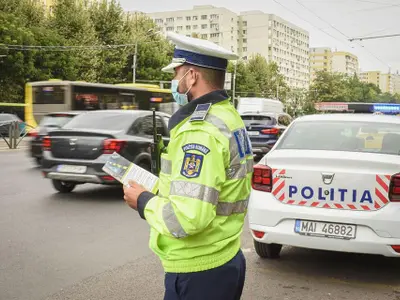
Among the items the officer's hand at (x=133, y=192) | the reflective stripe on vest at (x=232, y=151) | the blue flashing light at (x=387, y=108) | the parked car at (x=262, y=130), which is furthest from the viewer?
the blue flashing light at (x=387, y=108)

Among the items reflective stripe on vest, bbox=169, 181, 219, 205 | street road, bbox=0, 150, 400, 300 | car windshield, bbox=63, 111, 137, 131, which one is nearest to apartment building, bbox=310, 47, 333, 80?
car windshield, bbox=63, 111, 137, 131

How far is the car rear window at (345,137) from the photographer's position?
18.0 ft

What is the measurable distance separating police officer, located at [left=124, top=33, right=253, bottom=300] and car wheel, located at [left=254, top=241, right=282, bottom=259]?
3446 millimetres

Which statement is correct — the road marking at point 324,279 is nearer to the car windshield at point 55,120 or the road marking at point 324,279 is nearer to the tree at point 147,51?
the car windshield at point 55,120

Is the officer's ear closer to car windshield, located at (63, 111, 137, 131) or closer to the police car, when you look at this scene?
the police car

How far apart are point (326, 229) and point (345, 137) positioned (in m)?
1.16

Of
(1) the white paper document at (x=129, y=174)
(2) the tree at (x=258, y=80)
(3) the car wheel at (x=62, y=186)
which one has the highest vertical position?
(2) the tree at (x=258, y=80)

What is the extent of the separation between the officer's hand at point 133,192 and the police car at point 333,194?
302cm

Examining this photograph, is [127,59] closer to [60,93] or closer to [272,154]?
[60,93]

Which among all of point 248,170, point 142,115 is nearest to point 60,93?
point 142,115

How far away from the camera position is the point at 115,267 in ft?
18.1

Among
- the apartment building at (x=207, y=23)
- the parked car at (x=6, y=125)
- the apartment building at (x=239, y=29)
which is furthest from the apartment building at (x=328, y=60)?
the parked car at (x=6, y=125)

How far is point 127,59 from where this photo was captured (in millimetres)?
47812

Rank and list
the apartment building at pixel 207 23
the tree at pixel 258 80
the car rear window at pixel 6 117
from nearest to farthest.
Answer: the car rear window at pixel 6 117, the tree at pixel 258 80, the apartment building at pixel 207 23
